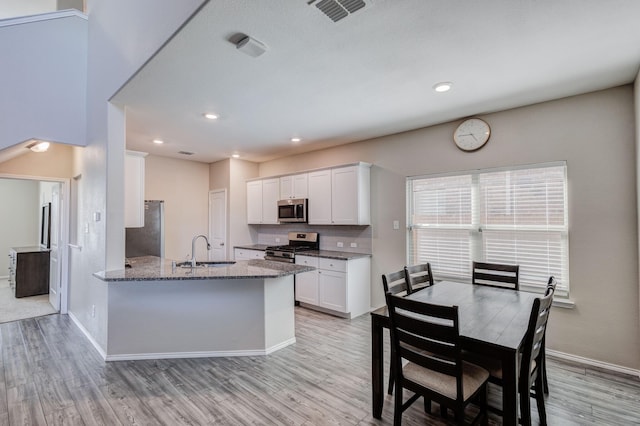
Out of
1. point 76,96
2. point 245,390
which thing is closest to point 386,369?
point 245,390

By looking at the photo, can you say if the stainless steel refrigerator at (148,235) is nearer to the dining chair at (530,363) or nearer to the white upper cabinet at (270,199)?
the white upper cabinet at (270,199)

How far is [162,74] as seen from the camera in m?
2.66

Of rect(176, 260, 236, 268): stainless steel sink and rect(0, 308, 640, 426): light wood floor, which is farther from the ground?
rect(176, 260, 236, 268): stainless steel sink

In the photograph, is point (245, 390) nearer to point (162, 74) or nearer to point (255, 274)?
point (255, 274)

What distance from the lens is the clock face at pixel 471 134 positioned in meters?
3.68

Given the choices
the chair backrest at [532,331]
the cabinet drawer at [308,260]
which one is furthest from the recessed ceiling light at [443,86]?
the cabinet drawer at [308,260]

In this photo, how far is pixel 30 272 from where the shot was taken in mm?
5680

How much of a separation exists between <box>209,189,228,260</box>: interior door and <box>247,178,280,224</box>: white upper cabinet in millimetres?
496

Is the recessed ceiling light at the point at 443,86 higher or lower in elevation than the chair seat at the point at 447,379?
higher

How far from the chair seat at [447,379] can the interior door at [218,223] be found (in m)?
4.87

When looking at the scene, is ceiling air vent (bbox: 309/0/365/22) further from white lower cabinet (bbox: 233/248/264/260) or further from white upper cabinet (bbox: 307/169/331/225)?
white lower cabinet (bbox: 233/248/264/260)

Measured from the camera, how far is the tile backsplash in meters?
4.88

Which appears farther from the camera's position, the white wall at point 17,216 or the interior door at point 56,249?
the white wall at point 17,216

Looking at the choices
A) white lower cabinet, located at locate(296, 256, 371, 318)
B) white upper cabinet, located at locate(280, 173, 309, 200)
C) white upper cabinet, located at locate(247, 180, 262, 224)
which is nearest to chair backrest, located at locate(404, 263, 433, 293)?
white lower cabinet, located at locate(296, 256, 371, 318)
